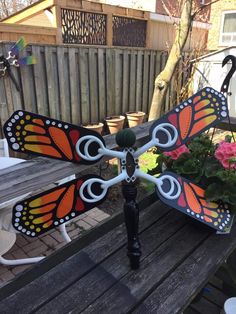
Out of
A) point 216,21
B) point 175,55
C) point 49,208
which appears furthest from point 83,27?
point 216,21

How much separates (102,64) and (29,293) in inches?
153

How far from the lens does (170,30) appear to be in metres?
7.27

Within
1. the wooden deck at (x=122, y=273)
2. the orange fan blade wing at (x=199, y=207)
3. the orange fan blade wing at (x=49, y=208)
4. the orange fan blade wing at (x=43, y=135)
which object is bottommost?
the wooden deck at (x=122, y=273)

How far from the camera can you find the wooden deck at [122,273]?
853mm

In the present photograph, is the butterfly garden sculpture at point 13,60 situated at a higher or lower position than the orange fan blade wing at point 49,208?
higher

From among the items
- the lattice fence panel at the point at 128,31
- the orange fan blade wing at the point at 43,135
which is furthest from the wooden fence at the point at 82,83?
the orange fan blade wing at the point at 43,135

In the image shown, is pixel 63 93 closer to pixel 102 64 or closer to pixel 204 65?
pixel 102 64

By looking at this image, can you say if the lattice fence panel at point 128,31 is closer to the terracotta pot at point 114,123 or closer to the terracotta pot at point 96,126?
the terracotta pot at point 114,123

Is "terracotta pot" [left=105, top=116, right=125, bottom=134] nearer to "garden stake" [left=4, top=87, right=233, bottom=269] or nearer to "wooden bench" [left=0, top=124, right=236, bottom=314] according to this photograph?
"wooden bench" [left=0, top=124, right=236, bottom=314]

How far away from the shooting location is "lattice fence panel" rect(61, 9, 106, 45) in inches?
199

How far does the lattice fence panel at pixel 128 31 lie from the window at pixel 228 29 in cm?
462

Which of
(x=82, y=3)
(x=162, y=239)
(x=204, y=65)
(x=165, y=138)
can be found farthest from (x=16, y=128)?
(x=204, y=65)

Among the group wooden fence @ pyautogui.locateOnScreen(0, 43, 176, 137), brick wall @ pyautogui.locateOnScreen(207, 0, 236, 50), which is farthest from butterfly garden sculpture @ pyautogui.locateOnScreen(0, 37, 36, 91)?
brick wall @ pyautogui.locateOnScreen(207, 0, 236, 50)

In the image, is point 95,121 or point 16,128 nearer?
point 16,128
